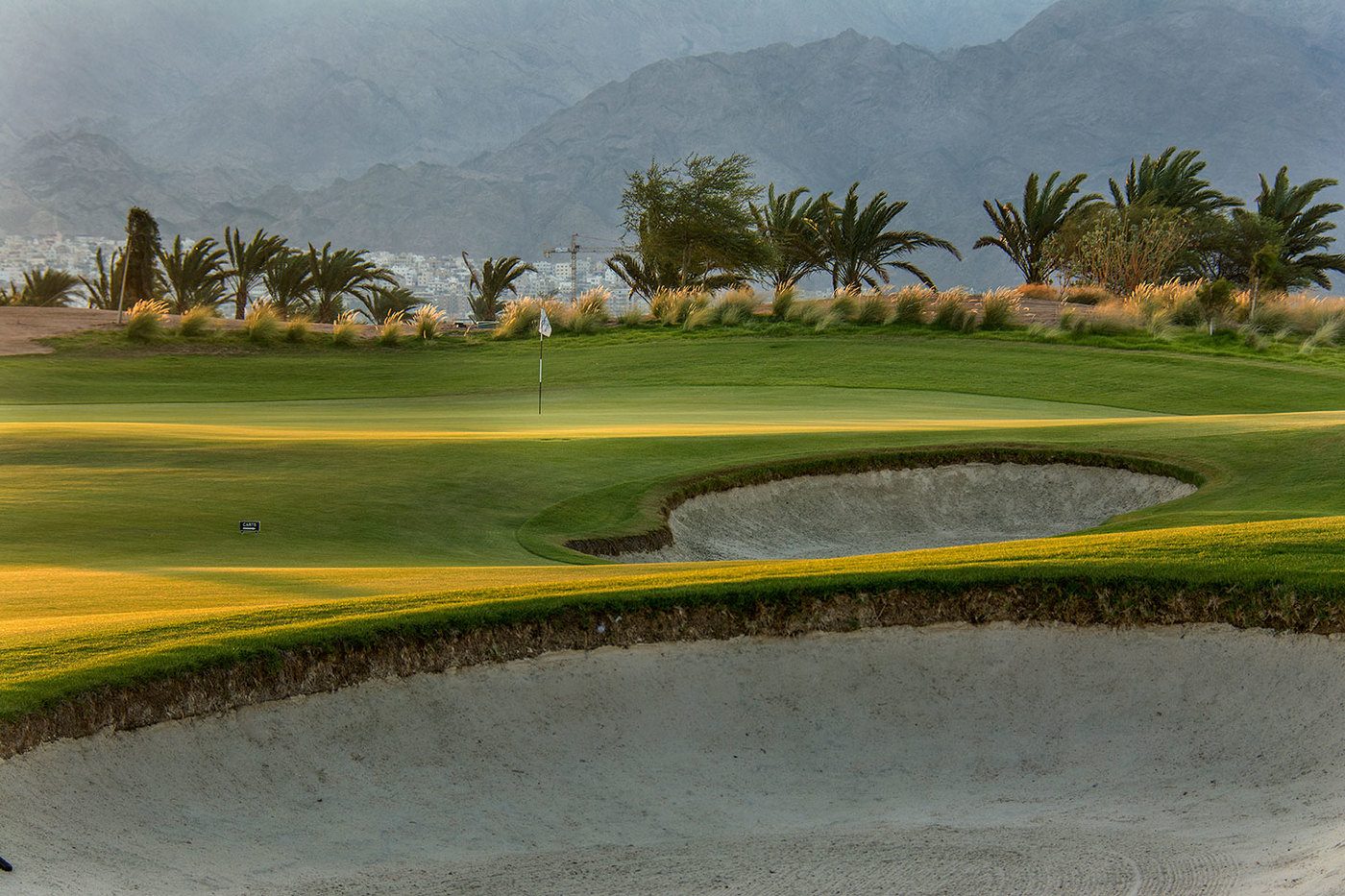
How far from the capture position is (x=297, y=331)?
132 feet

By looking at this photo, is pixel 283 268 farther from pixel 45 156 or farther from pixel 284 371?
pixel 45 156

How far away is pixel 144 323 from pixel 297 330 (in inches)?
172

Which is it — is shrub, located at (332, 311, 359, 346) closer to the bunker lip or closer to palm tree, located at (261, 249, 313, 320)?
palm tree, located at (261, 249, 313, 320)

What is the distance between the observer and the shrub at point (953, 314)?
40.0m

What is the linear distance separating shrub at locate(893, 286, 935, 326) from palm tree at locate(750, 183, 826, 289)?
1480cm

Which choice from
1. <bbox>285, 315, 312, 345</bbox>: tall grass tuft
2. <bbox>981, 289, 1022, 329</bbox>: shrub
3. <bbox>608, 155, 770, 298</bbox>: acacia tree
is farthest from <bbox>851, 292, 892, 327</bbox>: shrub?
<bbox>285, 315, 312, 345</bbox>: tall grass tuft

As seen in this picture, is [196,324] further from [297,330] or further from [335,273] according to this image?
[335,273]

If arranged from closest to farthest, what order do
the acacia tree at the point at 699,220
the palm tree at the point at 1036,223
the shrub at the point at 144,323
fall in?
1. the shrub at the point at 144,323
2. the acacia tree at the point at 699,220
3. the palm tree at the point at 1036,223

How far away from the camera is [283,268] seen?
58.4 metres

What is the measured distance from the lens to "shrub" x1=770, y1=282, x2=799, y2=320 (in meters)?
43.2

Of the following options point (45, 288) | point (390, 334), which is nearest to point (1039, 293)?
point (390, 334)

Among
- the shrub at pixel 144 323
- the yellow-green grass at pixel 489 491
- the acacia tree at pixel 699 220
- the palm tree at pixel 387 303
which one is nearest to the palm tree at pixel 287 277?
the palm tree at pixel 387 303

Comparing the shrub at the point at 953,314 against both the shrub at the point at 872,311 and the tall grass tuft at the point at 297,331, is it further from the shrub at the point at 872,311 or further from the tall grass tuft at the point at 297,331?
the tall grass tuft at the point at 297,331

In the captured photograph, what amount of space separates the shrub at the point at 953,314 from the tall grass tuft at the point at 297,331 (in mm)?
19412
